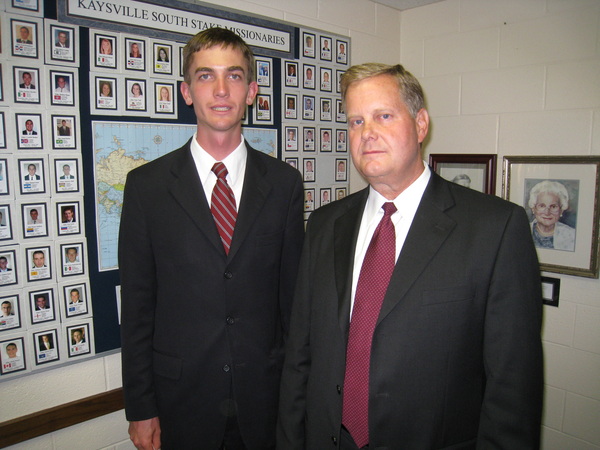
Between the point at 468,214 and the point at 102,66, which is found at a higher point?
the point at 102,66

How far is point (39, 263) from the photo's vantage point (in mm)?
1562

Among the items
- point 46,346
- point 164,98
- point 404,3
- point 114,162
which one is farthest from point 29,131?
point 404,3

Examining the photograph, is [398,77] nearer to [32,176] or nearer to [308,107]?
[308,107]

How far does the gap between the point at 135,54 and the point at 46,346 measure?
1.18 meters

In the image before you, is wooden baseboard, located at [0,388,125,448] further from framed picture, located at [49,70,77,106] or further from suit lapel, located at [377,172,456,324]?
suit lapel, located at [377,172,456,324]

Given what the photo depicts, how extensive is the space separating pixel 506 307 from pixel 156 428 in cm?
124

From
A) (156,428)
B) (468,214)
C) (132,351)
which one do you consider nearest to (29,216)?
(132,351)

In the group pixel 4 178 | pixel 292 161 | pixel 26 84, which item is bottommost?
pixel 4 178

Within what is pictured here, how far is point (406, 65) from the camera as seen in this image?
9.17 feet

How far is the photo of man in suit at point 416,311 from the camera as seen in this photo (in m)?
1.12

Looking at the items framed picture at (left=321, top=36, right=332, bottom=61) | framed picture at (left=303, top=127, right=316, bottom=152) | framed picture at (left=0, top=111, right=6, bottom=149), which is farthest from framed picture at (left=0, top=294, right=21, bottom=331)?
framed picture at (left=321, top=36, right=332, bottom=61)

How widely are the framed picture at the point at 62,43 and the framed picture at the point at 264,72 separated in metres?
0.82

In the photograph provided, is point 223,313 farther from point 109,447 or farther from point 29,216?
point 109,447

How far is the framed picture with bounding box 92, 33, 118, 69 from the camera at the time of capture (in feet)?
5.32
